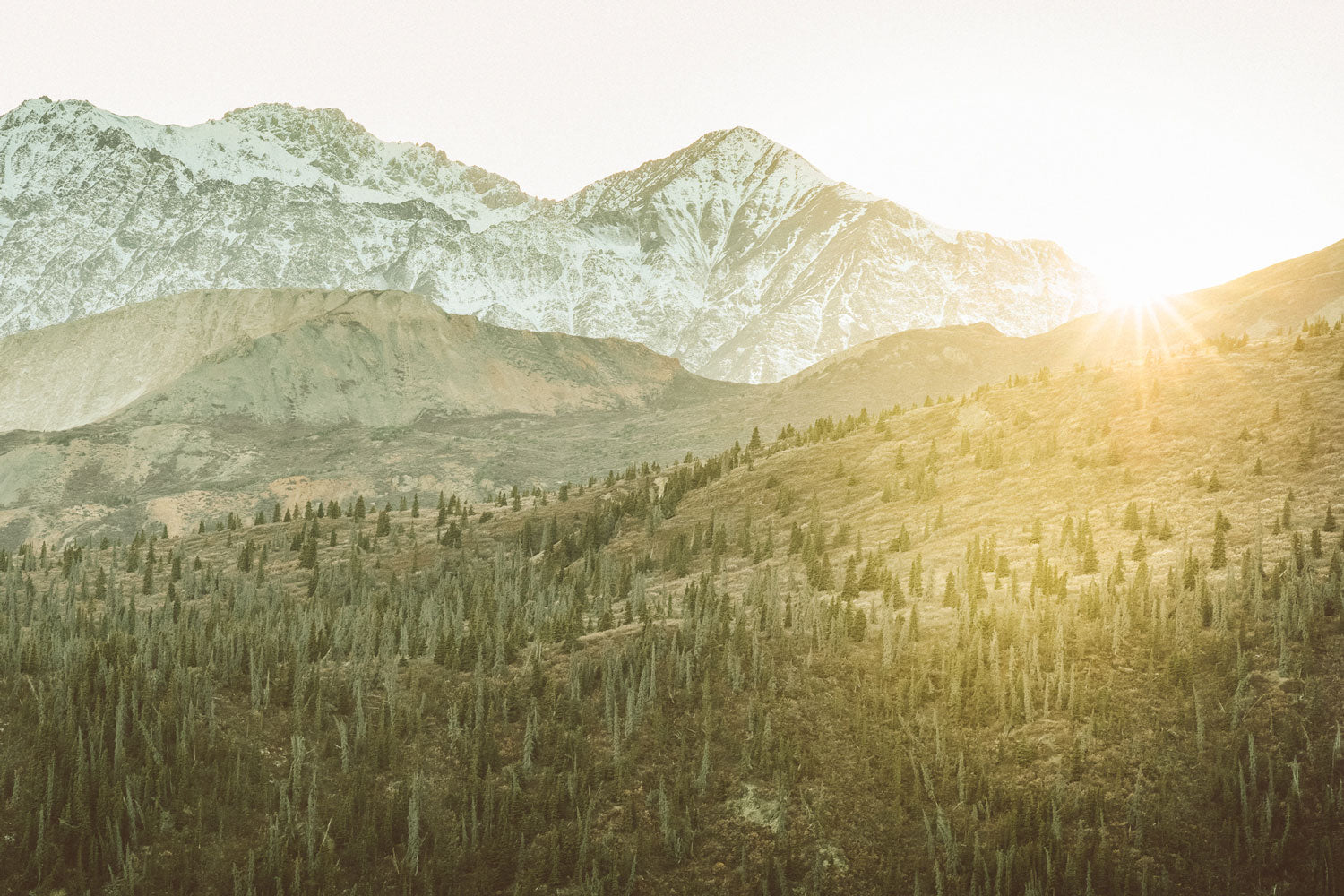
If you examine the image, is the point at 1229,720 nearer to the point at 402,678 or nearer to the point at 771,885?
the point at 771,885

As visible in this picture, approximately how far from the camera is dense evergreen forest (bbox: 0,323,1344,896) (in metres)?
29.9

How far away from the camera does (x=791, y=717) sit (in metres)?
36.0

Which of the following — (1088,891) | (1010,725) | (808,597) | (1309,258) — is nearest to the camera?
(1088,891)

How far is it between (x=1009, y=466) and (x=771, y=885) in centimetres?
3250

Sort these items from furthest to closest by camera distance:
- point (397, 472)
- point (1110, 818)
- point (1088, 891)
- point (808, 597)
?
1. point (397, 472)
2. point (808, 597)
3. point (1110, 818)
4. point (1088, 891)

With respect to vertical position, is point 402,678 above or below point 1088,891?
above

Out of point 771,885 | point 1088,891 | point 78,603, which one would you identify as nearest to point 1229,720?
point 1088,891

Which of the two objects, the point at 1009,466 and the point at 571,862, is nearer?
the point at 571,862

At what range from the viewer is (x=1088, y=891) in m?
26.9

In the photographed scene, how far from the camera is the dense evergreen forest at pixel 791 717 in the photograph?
2986 centimetres

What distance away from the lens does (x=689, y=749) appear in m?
35.1

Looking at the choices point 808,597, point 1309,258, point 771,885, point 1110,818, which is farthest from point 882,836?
point 1309,258

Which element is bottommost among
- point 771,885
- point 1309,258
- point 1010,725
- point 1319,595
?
point 771,885

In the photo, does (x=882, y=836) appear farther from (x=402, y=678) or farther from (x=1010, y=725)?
(x=402, y=678)
